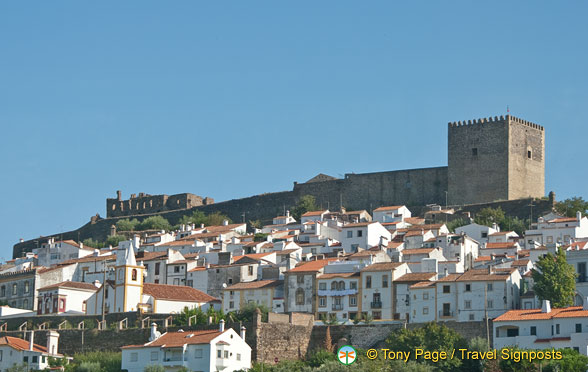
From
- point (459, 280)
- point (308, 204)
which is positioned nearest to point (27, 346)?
point (459, 280)

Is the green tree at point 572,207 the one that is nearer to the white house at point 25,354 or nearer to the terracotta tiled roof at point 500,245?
the terracotta tiled roof at point 500,245

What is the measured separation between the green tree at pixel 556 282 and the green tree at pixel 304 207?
1499 inches

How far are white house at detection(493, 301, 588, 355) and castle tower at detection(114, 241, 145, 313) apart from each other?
813 inches

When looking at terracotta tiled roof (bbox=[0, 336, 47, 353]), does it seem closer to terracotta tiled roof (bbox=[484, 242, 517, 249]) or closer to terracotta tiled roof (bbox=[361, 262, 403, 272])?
terracotta tiled roof (bbox=[361, 262, 403, 272])

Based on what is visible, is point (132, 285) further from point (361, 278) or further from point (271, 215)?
point (271, 215)

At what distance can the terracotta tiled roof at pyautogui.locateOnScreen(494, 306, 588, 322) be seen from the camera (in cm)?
5492

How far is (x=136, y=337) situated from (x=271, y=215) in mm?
42370

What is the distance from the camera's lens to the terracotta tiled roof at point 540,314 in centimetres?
5492

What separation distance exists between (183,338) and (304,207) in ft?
136

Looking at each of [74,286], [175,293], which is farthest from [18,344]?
[175,293]

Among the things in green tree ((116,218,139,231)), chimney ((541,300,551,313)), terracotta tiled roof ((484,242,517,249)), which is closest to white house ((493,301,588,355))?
chimney ((541,300,551,313))

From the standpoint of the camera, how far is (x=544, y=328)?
55375 millimetres

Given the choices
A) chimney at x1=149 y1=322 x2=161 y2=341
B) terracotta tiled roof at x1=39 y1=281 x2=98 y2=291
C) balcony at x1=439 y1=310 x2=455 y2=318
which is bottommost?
chimney at x1=149 y1=322 x2=161 y2=341

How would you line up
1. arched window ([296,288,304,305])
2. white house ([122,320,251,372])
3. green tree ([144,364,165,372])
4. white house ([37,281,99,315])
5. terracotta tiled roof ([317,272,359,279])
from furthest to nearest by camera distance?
white house ([37,281,99,315])
arched window ([296,288,304,305])
terracotta tiled roof ([317,272,359,279])
white house ([122,320,251,372])
green tree ([144,364,165,372])
